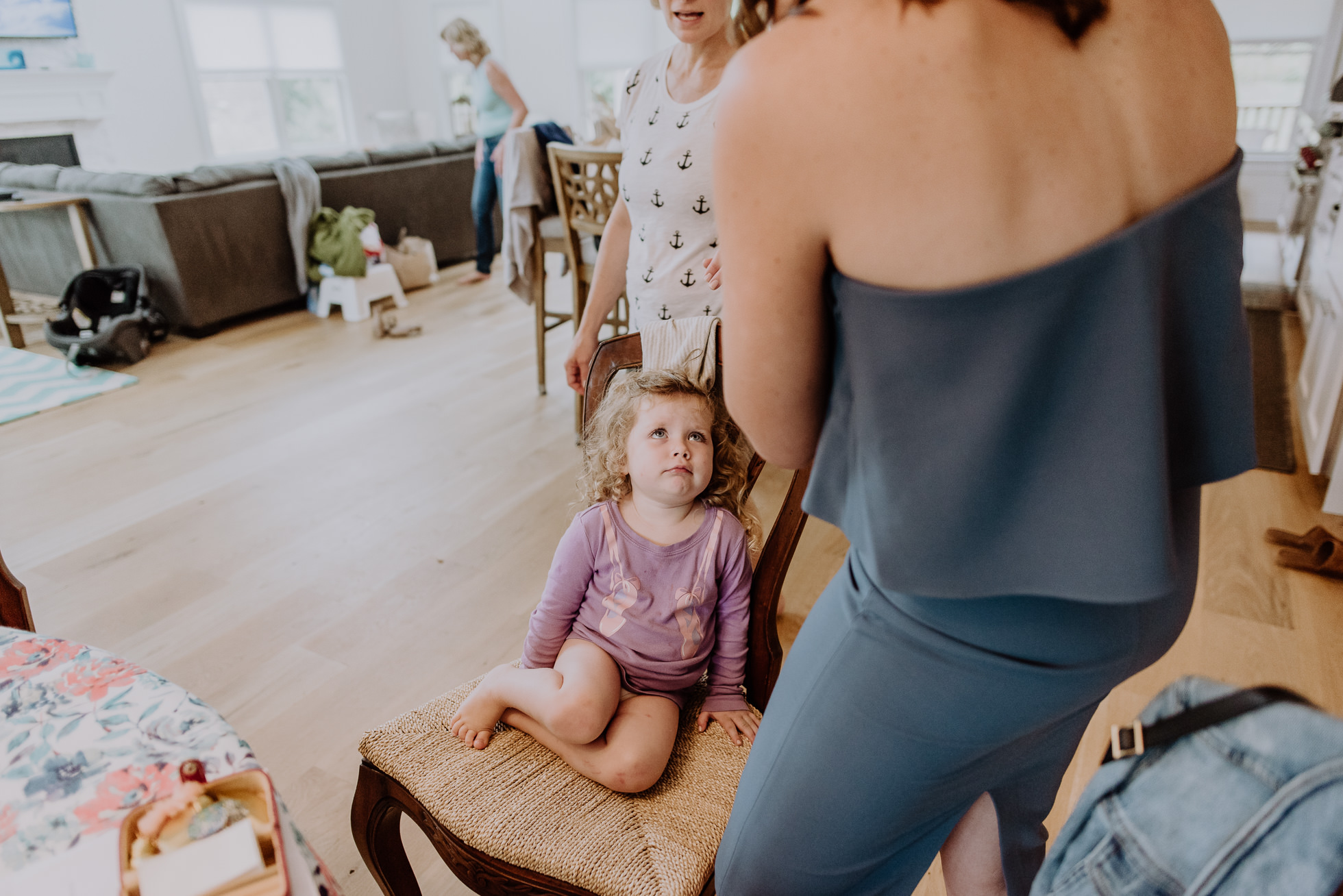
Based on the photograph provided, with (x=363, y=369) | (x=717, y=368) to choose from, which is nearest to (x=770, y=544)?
(x=717, y=368)

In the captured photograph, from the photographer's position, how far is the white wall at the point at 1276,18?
566 centimetres

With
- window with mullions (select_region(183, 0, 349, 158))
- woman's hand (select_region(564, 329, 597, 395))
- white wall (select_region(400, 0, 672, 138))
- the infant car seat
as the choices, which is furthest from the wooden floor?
white wall (select_region(400, 0, 672, 138))

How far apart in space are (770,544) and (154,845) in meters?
0.75

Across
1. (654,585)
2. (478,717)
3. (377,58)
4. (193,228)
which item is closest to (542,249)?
(193,228)

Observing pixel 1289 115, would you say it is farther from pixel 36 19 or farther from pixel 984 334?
pixel 36 19

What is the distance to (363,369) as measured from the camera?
147 inches

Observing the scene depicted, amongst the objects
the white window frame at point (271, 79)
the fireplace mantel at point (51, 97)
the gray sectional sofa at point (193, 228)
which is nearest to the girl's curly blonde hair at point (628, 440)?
the gray sectional sofa at point (193, 228)

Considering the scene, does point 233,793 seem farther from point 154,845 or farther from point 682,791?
point 682,791

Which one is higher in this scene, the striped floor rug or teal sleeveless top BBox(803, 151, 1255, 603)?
teal sleeveless top BBox(803, 151, 1255, 603)

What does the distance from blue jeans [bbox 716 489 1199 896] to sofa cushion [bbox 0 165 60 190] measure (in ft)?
16.3

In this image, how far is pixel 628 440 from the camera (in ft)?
3.82

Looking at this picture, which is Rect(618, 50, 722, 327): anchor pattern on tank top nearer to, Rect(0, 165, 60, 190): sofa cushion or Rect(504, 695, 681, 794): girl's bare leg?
Rect(504, 695, 681, 794): girl's bare leg

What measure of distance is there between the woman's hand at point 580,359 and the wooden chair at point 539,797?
594mm

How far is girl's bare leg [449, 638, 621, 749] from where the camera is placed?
1.03 meters
